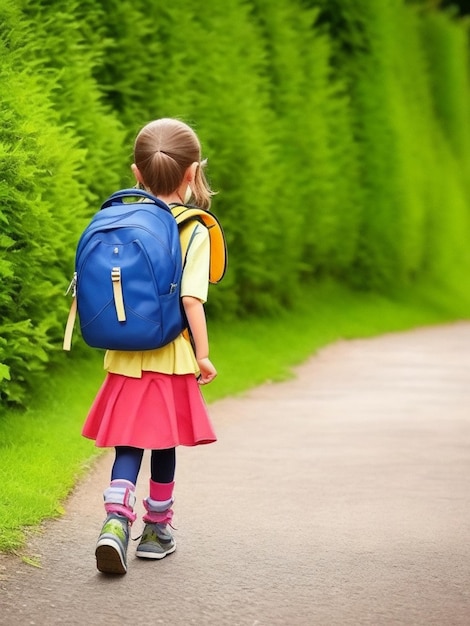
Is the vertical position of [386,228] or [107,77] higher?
[107,77]

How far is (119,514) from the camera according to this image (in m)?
4.77

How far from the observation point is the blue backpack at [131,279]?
4.71 meters

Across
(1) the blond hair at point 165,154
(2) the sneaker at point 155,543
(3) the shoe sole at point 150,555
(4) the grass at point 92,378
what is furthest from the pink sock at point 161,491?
(1) the blond hair at point 165,154

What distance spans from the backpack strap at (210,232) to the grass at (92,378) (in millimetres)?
1399

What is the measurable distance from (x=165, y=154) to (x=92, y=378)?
458cm

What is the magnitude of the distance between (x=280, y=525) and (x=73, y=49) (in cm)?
492

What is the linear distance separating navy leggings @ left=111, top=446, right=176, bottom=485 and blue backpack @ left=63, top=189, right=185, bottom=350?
447 millimetres

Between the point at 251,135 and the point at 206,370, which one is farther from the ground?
the point at 206,370

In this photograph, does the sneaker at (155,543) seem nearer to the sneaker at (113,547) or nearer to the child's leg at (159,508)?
the child's leg at (159,508)

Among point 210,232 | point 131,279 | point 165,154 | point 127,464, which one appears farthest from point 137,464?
point 165,154

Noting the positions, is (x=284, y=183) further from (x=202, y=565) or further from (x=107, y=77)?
(x=202, y=565)

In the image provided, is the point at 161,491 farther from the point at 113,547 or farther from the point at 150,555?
the point at 113,547

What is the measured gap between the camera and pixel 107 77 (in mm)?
10961

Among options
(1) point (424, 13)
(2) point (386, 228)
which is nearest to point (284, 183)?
(2) point (386, 228)
